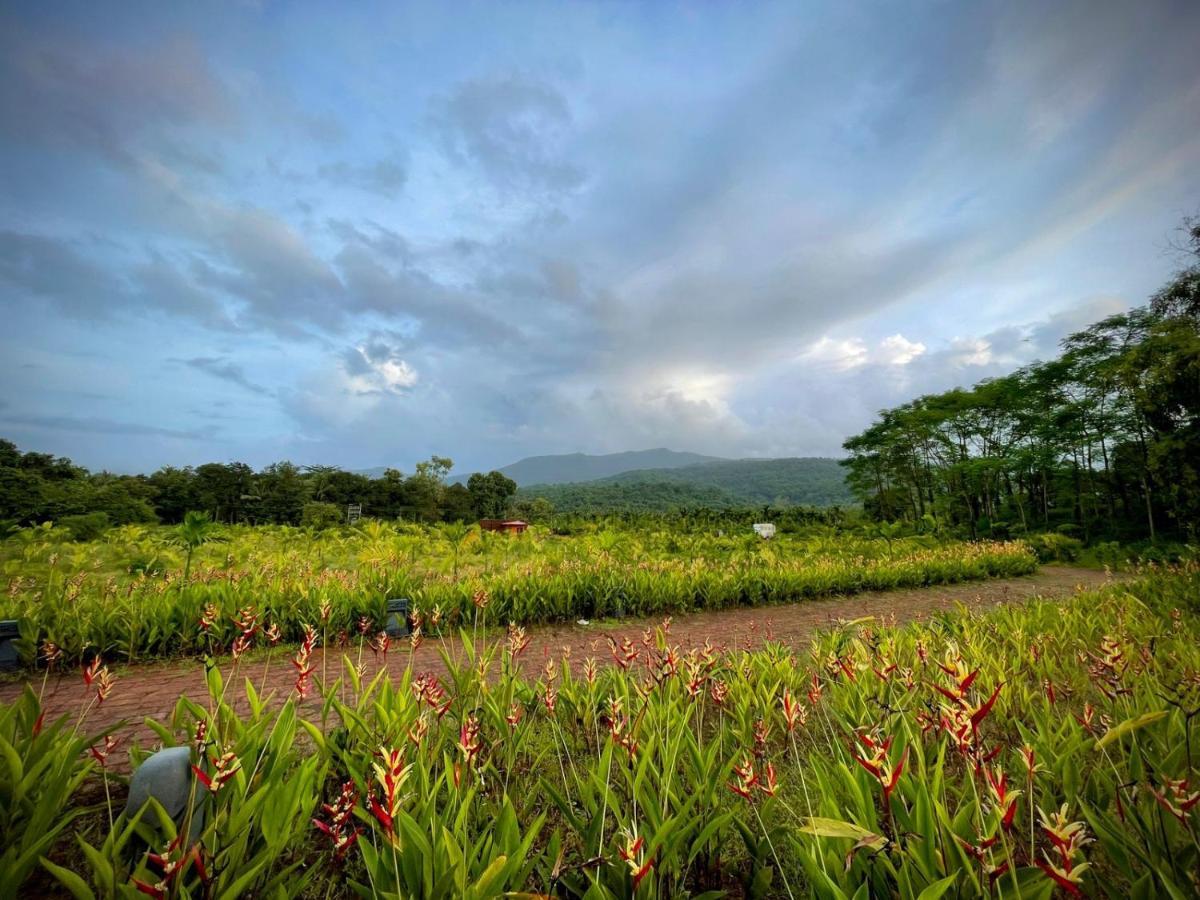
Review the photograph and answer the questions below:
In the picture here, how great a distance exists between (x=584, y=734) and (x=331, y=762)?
124cm

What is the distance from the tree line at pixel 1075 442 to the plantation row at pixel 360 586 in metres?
6.53

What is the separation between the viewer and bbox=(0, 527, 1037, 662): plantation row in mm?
4477

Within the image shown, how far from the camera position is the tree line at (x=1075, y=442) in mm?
13336

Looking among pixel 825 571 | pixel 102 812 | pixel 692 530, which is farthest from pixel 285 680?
pixel 692 530

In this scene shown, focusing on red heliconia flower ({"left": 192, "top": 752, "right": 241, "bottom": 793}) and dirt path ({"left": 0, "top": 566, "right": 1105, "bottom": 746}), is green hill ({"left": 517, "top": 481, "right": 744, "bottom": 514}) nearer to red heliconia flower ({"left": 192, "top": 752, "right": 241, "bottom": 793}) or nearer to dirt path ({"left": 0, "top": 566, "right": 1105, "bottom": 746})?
dirt path ({"left": 0, "top": 566, "right": 1105, "bottom": 746})

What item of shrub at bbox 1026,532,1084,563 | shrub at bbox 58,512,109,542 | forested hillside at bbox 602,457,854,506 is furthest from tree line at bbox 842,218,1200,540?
forested hillside at bbox 602,457,854,506

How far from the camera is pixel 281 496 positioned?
33719 mm

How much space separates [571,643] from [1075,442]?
23.9 m

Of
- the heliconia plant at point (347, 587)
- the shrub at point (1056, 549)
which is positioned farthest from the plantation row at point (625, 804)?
the shrub at point (1056, 549)

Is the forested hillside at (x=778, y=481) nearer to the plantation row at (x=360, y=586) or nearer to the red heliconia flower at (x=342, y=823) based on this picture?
the plantation row at (x=360, y=586)

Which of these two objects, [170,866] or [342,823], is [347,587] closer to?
[342,823]

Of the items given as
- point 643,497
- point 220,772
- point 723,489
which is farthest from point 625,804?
point 723,489

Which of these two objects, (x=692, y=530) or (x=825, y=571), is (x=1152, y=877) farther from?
(x=692, y=530)

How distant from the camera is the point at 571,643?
5.45 metres
